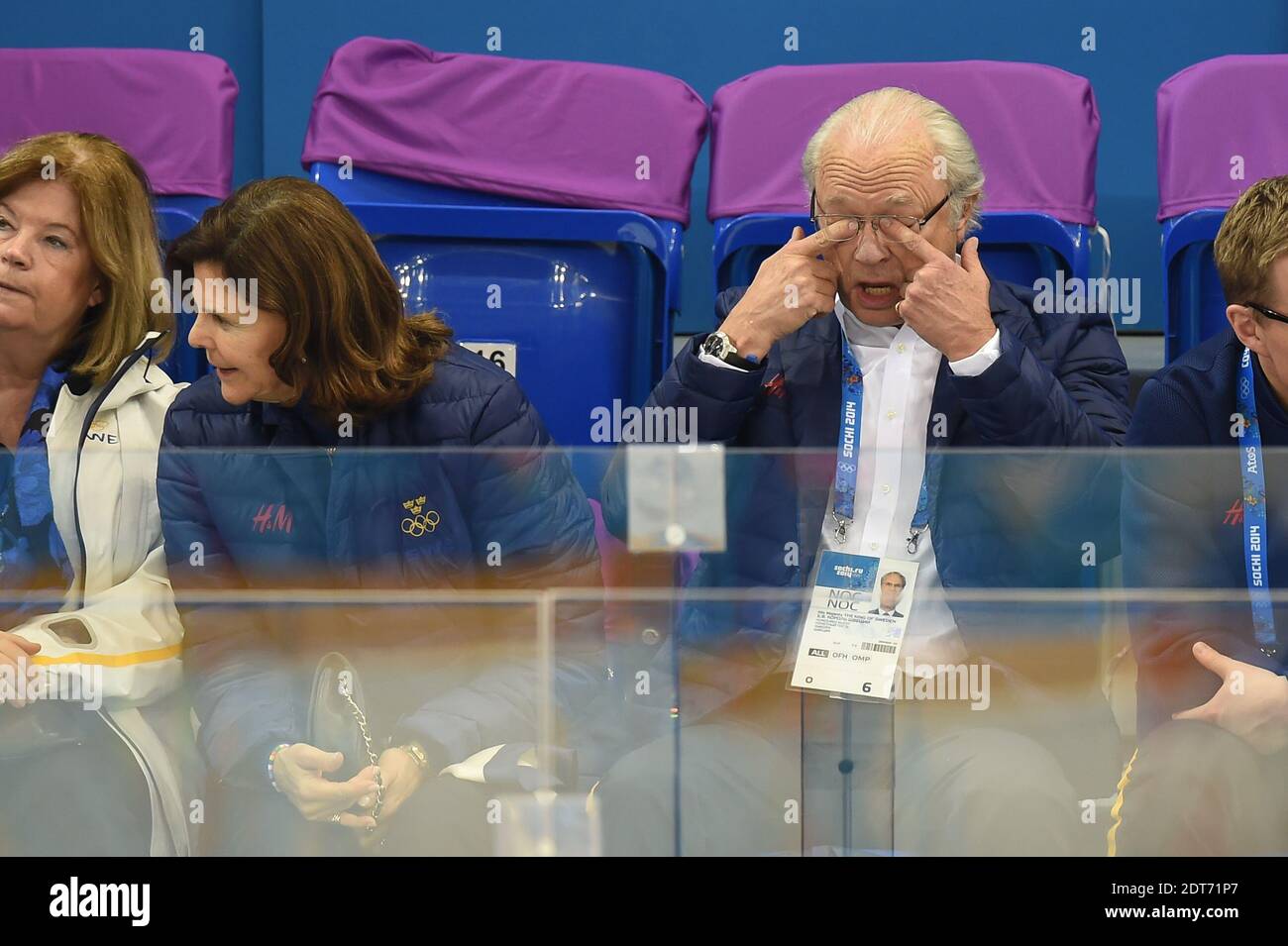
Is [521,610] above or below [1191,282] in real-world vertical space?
below

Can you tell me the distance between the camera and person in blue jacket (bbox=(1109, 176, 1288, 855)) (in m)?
1.49

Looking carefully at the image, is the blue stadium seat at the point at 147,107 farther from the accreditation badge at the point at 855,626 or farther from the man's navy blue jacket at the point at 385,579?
the accreditation badge at the point at 855,626

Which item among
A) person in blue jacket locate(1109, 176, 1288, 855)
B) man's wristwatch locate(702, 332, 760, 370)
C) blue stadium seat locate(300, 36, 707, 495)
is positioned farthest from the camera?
blue stadium seat locate(300, 36, 707, 495)

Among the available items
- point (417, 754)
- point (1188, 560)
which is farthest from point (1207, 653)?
point (417, 754)

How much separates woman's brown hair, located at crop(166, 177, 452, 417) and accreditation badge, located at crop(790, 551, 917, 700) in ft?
1.77

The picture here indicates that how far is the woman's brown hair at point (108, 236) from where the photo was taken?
2.03 m

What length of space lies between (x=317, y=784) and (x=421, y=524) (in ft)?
0.90

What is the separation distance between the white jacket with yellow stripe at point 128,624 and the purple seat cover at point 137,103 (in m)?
1.18

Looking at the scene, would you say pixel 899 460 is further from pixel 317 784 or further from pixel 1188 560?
pixel 317 784

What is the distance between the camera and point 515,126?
9.09 ft

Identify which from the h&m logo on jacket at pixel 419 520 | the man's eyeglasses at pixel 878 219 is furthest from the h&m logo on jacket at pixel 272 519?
the man's eyeglasses at pixel 878 219

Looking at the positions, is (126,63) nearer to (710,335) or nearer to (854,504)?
(710,335)

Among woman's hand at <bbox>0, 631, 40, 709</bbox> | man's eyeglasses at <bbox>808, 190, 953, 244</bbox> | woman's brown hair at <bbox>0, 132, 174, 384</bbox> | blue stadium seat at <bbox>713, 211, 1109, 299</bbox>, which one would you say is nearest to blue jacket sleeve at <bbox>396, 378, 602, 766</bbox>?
woman's hand at <bbox>0, 631, 40, 709</bbox>

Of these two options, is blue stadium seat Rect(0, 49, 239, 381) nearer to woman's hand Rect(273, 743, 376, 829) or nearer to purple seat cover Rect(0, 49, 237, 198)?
purple seat cover Rect(0, 49, 237, 198)
